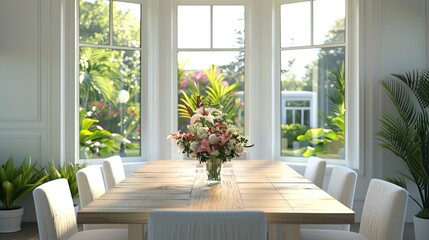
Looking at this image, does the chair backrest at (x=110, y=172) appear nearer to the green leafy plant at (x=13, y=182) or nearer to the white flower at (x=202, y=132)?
the white flower at (x=202, y=132)

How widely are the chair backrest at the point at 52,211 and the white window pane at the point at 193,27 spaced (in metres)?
3.68

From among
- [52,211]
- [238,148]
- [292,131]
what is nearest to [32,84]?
[292,131]

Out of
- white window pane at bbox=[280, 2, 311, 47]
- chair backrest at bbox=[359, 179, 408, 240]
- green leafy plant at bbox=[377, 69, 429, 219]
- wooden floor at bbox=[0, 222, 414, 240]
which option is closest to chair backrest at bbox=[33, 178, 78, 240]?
chair backrest at bbox=[359, 179, 408, 240]

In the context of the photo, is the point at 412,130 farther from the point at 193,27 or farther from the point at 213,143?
the point at 193,27

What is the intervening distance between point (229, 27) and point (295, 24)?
771mm

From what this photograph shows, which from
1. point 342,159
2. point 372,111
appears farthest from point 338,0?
point 342,159

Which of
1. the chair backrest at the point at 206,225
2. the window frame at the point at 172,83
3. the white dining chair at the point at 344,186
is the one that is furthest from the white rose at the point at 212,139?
the window frame at the point at 172,83

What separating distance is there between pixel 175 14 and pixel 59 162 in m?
2.16

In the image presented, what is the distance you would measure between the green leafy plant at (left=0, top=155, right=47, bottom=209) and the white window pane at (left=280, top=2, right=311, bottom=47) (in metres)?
3.07

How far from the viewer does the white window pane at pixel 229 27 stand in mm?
6469

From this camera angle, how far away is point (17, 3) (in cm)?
567

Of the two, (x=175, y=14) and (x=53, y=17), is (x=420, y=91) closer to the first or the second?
Answer: (x=175, y=14)

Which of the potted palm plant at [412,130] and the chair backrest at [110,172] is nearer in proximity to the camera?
the chair backrest at [110,172]

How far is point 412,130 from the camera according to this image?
5078 millimetres
